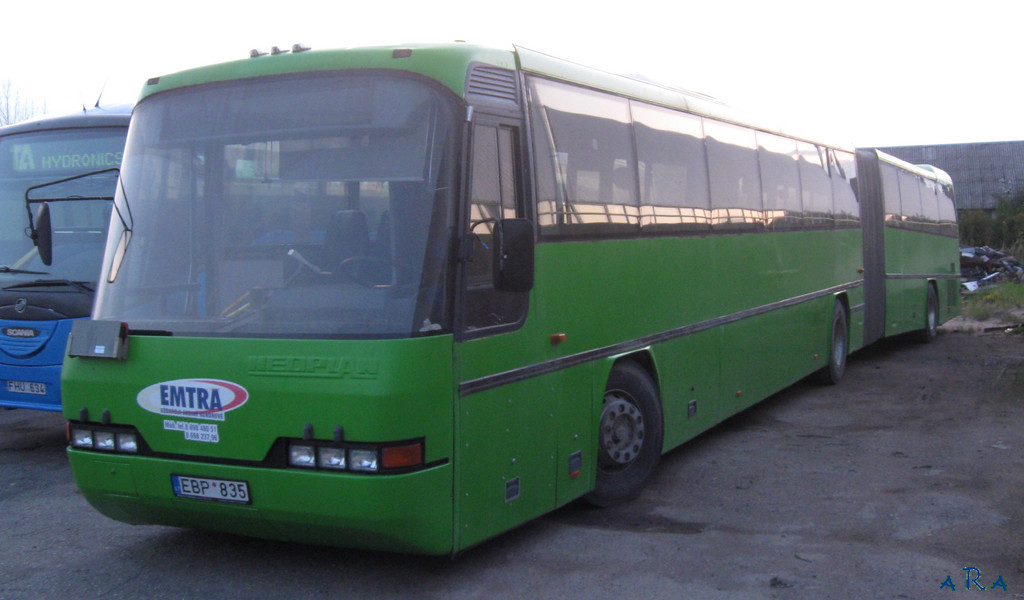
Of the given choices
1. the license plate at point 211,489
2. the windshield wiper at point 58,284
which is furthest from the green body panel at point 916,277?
the license plate at point 211,489

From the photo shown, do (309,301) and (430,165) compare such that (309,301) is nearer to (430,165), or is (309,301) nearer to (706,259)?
(430,165)

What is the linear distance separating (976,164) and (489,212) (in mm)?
63277

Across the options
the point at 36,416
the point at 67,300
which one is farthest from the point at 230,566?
the point at 36,416

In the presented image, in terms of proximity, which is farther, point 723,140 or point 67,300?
point 723,140

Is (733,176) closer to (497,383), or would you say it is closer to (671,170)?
A: (671,170)

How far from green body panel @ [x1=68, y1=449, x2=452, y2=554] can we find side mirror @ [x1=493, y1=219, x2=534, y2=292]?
100 centimetres

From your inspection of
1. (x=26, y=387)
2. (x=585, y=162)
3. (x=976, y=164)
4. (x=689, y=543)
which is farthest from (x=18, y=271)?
(x=976, y=164)

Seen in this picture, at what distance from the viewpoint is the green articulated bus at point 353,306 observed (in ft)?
15.8

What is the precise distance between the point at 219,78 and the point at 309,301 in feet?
4.79

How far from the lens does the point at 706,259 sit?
28.2 feet

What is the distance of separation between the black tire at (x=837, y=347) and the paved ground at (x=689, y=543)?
141 inches

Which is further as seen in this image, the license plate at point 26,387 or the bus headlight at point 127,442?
the license plate at point 26,387

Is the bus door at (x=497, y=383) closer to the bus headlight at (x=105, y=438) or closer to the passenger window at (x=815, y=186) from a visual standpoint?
the bus headlight at (x=105, y=438)

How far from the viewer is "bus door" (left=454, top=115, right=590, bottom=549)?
5.10 m
